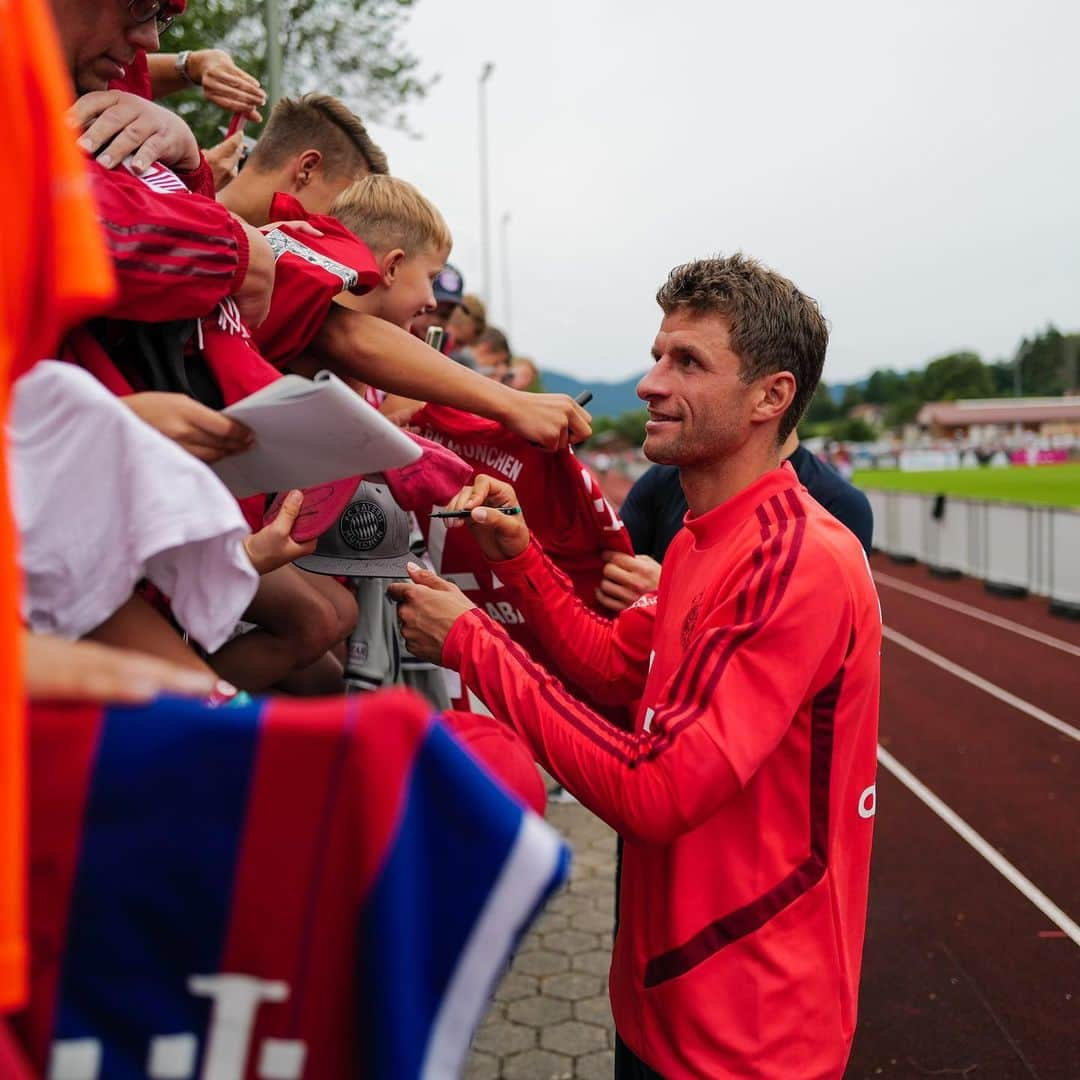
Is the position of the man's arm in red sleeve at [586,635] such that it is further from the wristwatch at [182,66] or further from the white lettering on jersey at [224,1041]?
the white lettering on jersey at [224,1041]

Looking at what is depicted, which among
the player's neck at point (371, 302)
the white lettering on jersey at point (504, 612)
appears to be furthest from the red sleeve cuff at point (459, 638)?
the white lettering on jersey at point (504, 612)

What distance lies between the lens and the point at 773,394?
2395 millimetres

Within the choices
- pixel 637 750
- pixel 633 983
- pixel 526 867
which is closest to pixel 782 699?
pixel 637 750

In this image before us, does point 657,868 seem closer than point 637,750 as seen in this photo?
No

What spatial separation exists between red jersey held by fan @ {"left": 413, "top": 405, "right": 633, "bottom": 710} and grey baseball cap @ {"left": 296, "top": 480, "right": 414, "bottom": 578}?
24 centimetres

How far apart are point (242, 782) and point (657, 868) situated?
4.66ft

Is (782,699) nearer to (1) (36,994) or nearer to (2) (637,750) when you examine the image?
(2) (637,750)

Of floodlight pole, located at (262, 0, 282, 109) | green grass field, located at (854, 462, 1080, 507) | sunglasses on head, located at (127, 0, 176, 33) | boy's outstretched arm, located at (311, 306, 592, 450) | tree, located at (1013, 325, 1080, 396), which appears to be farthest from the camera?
tree, located at (1013, 325, 1080, 396)

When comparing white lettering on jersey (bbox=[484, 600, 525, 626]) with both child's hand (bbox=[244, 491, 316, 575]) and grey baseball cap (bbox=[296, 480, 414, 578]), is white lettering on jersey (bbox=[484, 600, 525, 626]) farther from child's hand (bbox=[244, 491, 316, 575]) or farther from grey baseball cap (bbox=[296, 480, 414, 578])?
child's hand (bbox=[244, 491, 316, 575])

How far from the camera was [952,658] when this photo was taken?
43.9ft

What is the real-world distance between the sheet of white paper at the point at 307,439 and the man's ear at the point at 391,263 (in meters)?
1.07

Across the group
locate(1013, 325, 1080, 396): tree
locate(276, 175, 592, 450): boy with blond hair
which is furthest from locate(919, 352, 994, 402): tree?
locate(276, 175, 592, 450): boy with blond hair

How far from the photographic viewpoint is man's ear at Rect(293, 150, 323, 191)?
8.72ft

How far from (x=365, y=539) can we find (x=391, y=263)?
662mm
